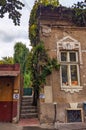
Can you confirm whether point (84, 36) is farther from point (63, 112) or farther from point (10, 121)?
point (10, 121)

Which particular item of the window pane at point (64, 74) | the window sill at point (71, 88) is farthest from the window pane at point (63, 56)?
the window sill at point (71, 88)

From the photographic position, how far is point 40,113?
11117 mm

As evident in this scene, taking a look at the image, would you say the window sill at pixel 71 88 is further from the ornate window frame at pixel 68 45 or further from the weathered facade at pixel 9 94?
the weathered facade at pixel 9 94

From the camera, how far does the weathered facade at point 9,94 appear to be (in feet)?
38.1

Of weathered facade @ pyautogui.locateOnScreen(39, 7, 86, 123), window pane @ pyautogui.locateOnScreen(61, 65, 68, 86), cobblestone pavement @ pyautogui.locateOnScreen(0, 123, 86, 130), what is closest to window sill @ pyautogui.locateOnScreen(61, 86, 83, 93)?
weathered facade @ pyautogui.locateOnScreen(39, 7, 86, 123)

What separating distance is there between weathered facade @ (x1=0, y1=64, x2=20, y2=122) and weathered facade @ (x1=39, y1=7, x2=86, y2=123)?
151cm

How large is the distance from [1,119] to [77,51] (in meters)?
5.63

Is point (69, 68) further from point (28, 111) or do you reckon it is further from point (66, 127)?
point (28, 111)

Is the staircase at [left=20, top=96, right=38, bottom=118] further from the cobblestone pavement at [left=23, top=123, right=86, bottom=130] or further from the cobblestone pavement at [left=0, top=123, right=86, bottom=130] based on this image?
the cobblestone pavement at [left=23, top=123, right=86, bottom=130]

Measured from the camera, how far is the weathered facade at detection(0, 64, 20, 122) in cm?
1162

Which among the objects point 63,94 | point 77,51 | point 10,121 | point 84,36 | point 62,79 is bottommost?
point 10,121

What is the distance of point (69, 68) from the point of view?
11930 mm

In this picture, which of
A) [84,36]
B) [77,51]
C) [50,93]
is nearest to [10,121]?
[50,93]

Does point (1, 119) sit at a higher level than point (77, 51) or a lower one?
lower
